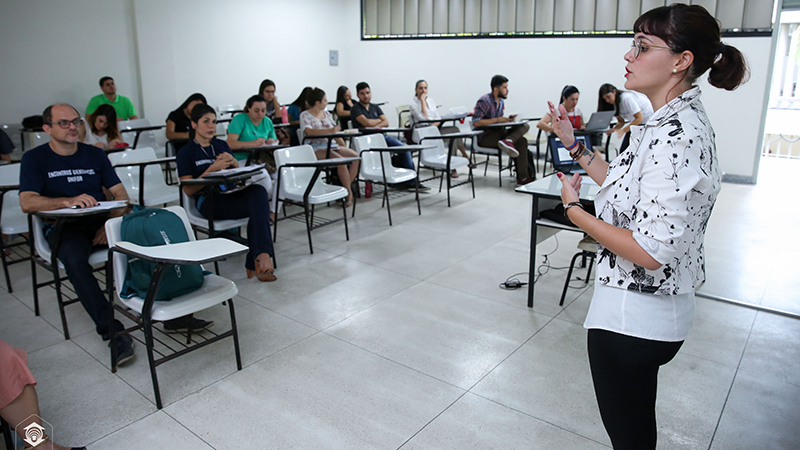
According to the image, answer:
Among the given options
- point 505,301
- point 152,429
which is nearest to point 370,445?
point 152,429

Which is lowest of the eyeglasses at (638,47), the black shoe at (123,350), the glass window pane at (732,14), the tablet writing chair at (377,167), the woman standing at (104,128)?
the black shoe at (123,350)

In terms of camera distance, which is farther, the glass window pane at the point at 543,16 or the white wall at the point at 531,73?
the glass window pane at the point at 543,16

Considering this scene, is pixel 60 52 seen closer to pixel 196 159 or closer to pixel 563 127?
pixel 196 159

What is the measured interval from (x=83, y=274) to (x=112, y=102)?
4951 mm

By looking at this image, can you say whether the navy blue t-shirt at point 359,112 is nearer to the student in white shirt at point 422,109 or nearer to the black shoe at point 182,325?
the student in white shirt at point 422,109

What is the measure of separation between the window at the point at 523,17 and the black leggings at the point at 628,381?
7.03m

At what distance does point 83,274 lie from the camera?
267cm

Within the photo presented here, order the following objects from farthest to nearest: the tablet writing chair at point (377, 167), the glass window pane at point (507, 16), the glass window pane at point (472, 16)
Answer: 1. the glass window pane at point (472, 16)
2. the glass window pane at point (507, 16)
3. the tablet writing chair at point (377, 167)

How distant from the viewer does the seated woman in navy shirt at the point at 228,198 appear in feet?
11.5

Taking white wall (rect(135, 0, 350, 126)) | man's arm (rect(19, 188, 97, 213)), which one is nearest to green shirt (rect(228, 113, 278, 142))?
man's arm (rect(19, 188, 97, 213))

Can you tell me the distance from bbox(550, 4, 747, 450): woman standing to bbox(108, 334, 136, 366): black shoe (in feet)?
7.17

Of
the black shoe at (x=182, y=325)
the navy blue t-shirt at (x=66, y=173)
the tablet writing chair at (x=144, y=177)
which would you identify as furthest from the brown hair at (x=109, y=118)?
the black shoe at (x=182, y=325)

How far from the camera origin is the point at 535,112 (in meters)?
8.27

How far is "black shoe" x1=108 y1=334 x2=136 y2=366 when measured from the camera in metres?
2.52
